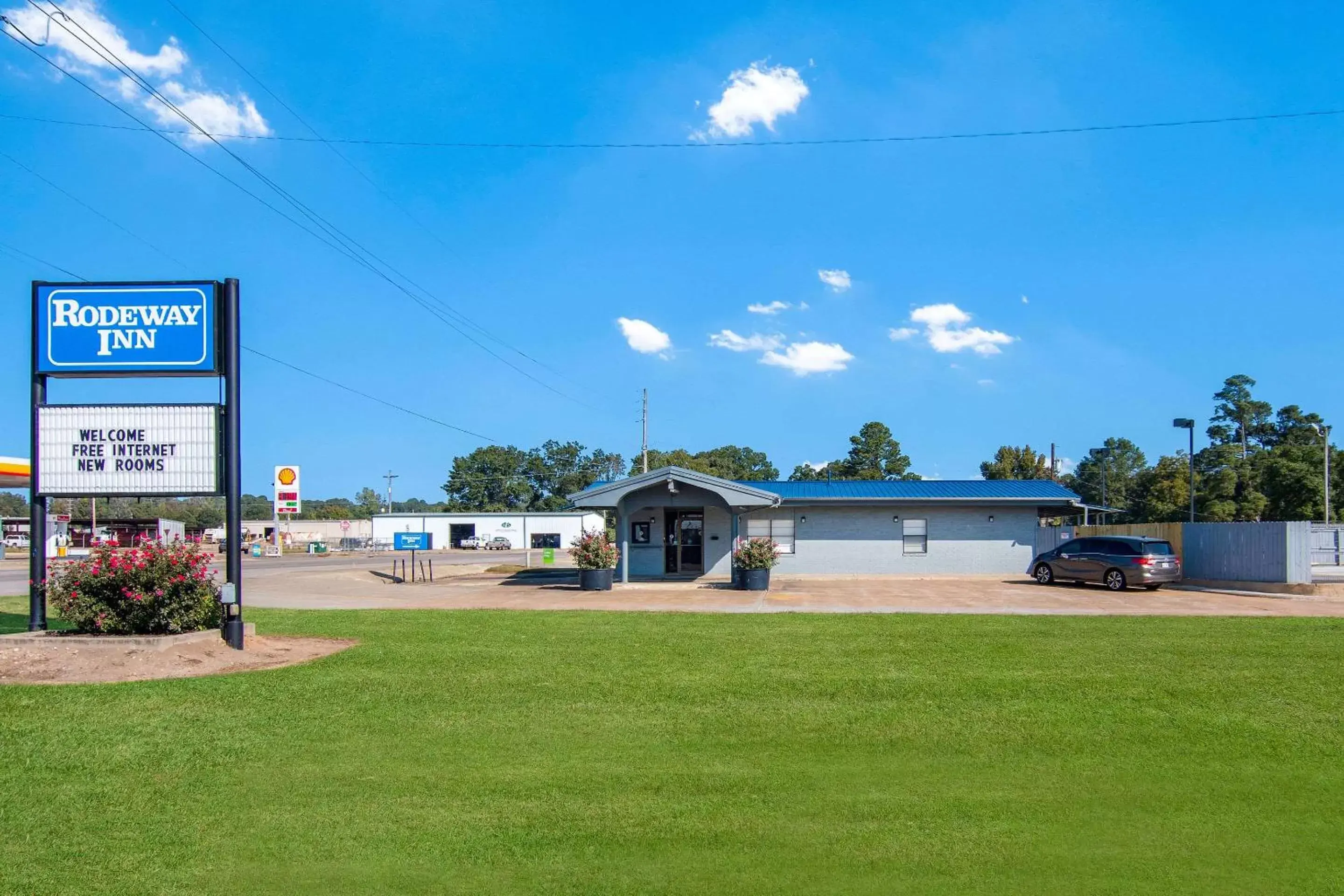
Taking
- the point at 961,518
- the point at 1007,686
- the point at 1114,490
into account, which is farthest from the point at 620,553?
the point at 1114,490

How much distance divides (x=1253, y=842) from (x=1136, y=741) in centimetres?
238

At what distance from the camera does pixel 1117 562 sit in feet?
85.3

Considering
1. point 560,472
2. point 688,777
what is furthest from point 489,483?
point 688,777

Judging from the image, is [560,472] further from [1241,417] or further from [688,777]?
[688,777]

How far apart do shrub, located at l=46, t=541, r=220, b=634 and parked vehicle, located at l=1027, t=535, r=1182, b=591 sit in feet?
73.6

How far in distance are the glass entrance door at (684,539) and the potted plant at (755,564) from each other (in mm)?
4876

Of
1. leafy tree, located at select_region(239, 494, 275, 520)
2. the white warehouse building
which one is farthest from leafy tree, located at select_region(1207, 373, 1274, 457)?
leafy tree, located at select_region(239, 494, 275, 520)

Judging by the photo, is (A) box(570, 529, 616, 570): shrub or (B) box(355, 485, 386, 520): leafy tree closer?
(A) box(570, 529, 616, 570): shrub

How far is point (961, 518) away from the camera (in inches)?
1222

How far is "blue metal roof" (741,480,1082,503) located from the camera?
3041 centimetres

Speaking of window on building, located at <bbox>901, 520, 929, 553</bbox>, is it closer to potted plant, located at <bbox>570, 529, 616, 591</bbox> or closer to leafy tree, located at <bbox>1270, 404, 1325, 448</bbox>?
potted plant, located at <bbox>570, 529, 616, 591</bbox>

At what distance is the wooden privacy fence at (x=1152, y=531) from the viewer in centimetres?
2822

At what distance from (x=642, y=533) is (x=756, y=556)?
647 centimetres

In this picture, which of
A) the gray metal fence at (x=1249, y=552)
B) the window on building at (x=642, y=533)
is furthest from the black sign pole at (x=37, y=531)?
the gray metal fence at (x=1249, y=552)
